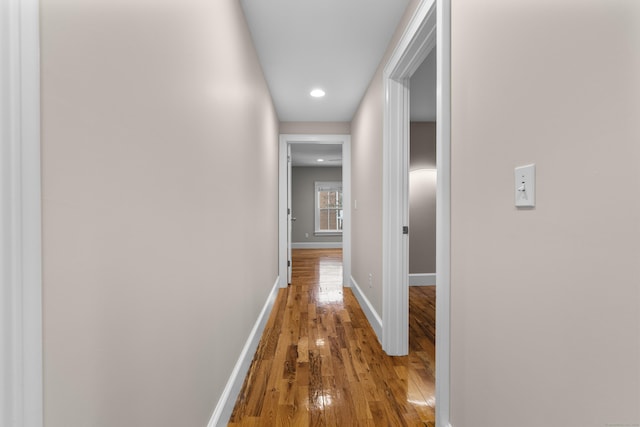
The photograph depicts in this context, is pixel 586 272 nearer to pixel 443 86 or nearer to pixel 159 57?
pixel 443 86

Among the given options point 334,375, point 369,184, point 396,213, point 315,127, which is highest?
point 315,127

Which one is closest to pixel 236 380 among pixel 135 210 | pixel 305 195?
pixel 135 210

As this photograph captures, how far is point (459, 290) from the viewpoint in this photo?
4.29 ft

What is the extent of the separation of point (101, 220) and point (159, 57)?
539 millimetres

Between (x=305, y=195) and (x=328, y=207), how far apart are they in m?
0.77

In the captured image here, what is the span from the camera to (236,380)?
1.81m

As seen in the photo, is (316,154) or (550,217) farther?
(316,154)

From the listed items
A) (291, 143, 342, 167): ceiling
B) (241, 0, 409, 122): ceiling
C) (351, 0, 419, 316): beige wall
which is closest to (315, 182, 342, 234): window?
(291, 143, 342, 167): ceiling

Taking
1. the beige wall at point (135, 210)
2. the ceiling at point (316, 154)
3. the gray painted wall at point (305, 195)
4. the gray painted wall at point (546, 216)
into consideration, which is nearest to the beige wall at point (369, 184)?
the gray painted wall at point (546, 216)

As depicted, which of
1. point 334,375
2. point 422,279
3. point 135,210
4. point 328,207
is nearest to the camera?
point 135,210

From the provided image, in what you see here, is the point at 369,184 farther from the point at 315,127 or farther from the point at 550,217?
the point at 550,217

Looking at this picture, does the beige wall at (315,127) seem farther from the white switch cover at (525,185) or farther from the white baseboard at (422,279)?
the white switch cover at (525,185)

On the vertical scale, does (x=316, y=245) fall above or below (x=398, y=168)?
below

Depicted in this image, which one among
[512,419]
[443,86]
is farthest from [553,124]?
[512,419]
